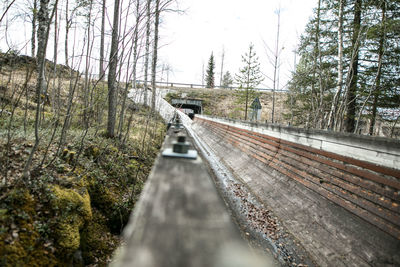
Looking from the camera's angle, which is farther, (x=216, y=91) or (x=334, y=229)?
(x=216, y=91)

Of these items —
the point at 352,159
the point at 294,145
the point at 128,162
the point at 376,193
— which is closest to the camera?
the point at 376,193

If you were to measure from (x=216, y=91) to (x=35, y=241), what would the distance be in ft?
131

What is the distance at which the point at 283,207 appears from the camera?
4.21 m

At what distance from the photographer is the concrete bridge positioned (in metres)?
1.31

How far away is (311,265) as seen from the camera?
2.94 meters

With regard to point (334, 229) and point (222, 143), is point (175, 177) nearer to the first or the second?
point (334, 229)

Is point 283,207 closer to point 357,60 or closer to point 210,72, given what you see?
point 357,60

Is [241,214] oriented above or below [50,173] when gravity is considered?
below

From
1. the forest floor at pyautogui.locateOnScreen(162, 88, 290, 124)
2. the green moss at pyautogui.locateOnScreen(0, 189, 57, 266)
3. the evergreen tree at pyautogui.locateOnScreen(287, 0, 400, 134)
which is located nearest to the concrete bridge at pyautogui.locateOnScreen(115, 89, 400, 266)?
the green moss at pyautogui.locateOnScreen(0, 189, 57, 266)

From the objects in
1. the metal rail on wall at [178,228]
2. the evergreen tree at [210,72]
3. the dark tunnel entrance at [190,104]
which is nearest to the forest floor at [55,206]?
the metal rail on wall at [178,228]

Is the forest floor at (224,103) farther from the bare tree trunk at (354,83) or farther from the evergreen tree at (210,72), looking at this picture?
the evergreen tree at (210,72)

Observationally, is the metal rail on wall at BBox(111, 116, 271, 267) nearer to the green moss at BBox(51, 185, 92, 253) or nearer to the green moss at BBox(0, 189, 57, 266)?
the green moss at BBox(0, 189, 57, 266)

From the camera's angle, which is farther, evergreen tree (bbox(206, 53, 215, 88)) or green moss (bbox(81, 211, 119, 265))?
evergreen tree (bbox(206, 53, 215, 88))

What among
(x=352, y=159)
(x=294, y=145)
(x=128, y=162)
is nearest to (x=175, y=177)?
(x=352, y=159)
